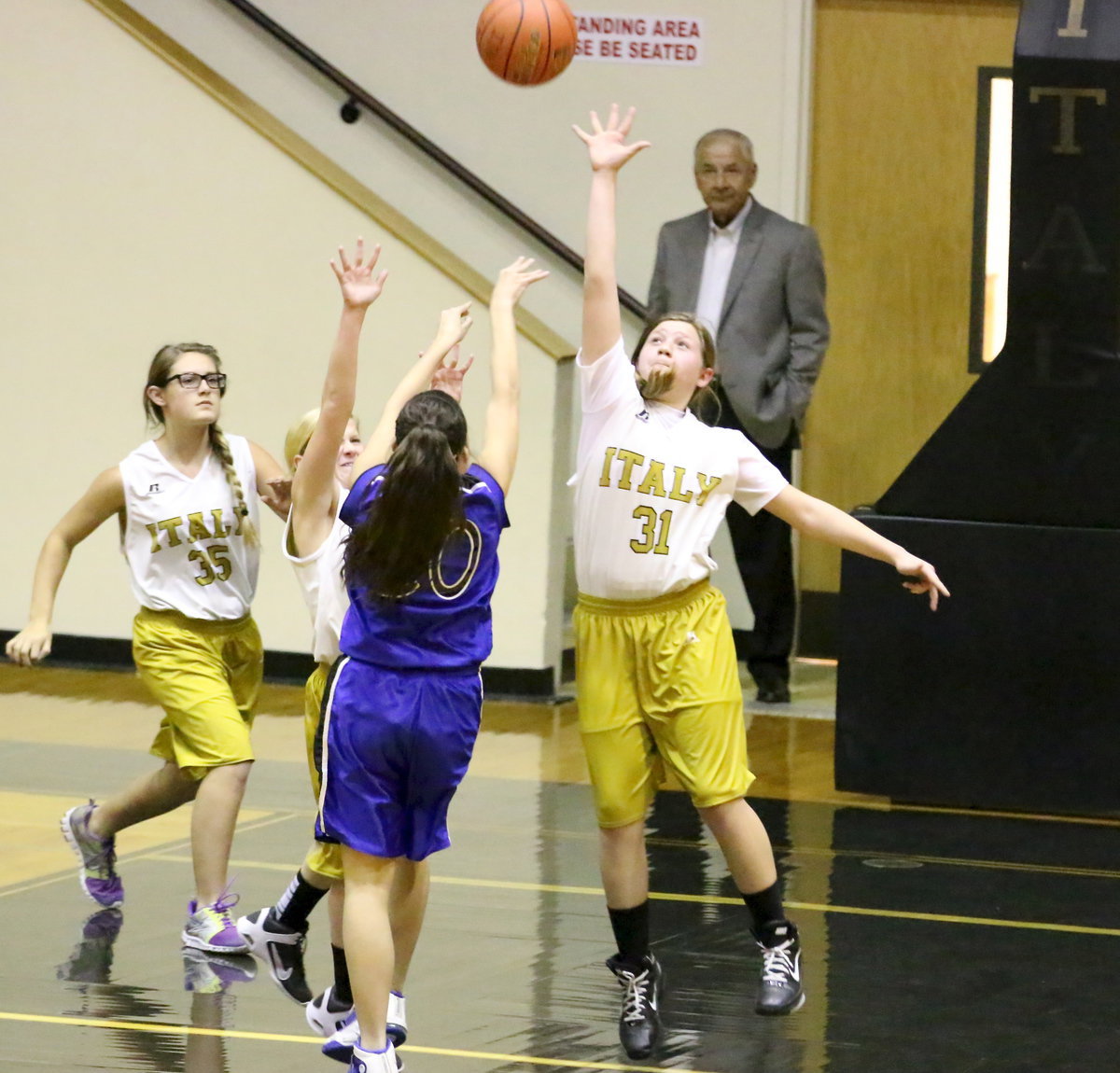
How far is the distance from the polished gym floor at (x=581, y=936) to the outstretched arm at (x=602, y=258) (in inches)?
58.7

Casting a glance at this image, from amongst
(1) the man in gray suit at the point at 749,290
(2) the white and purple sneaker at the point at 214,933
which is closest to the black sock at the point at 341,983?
(2) the white and purple sneaker at the point at 214,933

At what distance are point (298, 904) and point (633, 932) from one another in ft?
2.69

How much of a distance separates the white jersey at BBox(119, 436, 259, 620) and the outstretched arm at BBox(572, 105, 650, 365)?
1.28m

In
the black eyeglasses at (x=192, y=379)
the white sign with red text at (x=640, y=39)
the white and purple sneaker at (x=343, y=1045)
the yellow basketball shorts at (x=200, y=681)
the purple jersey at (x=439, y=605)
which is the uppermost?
the white sign with red text at (x=640, y=39)

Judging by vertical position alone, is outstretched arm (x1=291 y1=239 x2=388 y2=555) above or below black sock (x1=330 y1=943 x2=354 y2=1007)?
above

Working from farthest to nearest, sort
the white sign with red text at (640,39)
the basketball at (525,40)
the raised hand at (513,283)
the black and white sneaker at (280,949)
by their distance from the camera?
the white sign with red text at (640,39) < the basketball at (525,40) < the black and white sneaker at (280,949) < the raised hand at (513,283)

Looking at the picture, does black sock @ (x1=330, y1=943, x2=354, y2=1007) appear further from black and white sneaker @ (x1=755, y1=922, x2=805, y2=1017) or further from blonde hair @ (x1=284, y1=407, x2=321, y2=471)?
blonde hair @ (x1=284, y1=407, x2=321, y2=471)

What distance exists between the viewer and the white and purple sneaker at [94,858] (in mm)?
5156

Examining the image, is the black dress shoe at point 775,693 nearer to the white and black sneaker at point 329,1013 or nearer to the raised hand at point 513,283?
the raised hand at point 513,283

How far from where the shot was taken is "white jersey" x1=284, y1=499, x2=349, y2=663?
420cm

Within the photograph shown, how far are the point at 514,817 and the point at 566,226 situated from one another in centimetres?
367

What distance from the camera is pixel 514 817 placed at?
20.6ft

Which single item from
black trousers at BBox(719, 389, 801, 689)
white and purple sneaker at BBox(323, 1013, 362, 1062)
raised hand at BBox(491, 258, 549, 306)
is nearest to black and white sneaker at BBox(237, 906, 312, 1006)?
white and purple sneaker at BBox(323, 1013, 362, 1062)

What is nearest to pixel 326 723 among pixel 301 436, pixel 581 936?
pixel 301 436
